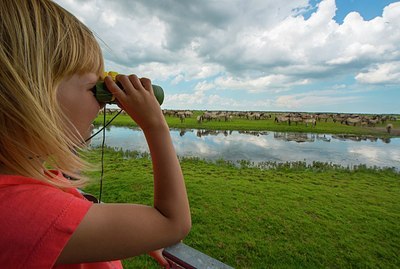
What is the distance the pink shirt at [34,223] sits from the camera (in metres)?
0.64

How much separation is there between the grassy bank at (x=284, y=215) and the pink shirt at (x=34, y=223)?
180 centimetres

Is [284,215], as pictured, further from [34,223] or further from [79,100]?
[34,223]

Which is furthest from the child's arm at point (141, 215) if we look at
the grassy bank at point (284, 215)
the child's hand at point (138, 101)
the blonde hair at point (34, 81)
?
the grassy bank at point (284, 215)

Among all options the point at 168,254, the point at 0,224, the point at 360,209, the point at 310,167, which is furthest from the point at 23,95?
the point at 310,167

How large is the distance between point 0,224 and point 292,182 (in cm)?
965

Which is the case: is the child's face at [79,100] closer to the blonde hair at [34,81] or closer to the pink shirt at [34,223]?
the blonde hair at [34,81]

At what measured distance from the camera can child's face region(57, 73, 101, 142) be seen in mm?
917

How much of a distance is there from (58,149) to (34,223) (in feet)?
1.01

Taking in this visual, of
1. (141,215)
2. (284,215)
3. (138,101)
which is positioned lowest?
(284,215)

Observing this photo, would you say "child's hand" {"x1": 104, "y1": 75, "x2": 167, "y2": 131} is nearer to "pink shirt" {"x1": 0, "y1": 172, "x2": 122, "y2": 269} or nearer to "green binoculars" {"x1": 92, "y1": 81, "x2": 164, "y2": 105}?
"green binoculars" {"x1": 92, "y1": 81, "x2": 164, "y2": 105}

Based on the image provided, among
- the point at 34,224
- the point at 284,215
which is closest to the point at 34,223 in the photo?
the point at 34,224

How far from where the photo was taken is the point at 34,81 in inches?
31.9

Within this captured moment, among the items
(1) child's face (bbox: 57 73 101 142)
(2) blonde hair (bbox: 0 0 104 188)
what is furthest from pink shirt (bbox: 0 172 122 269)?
(1) child's face (bbox: 57 73 101 142)

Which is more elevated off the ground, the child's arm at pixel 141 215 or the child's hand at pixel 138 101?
the child's hand at pixel 138 101
